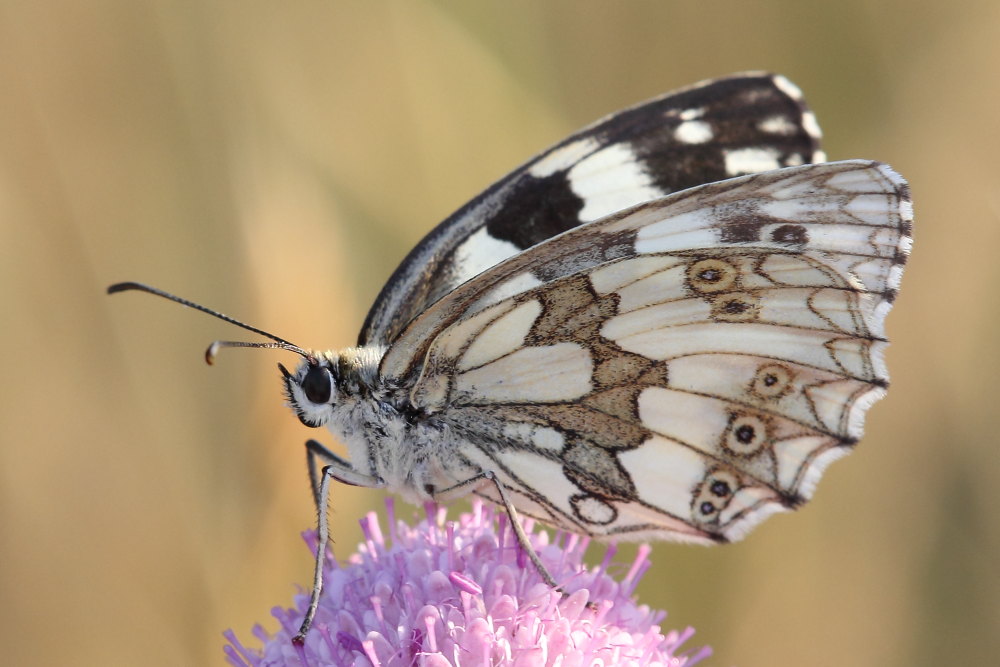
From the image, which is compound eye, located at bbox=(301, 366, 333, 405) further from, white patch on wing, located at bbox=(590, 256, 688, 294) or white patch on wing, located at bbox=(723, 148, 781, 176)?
white patch on wing, located at bbox=(723, 148, 781, 176)

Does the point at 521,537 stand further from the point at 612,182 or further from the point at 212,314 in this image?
the point at 612,182

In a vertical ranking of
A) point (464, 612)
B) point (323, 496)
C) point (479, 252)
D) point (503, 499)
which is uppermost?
point (479, 252)

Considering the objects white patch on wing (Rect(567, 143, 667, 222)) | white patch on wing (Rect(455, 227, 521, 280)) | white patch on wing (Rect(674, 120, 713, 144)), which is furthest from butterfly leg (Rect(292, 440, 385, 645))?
white patch on wing (Rect(674, 120, 713, 144))

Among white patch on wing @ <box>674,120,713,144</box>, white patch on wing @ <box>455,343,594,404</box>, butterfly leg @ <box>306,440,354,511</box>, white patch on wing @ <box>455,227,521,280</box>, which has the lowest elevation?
butterfly leg @ <box>306,440,354,511</box>

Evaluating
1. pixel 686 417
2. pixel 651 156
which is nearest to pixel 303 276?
pixel 651 156

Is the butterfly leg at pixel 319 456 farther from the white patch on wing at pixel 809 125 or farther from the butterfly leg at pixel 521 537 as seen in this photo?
the white patch on wing at pixel 809 125

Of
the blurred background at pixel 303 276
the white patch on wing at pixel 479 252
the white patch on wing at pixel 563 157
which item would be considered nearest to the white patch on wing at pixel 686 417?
the white patch on wing at pixel 479 252

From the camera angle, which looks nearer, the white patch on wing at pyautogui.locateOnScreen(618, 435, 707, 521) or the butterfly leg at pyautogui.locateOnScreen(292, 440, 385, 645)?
the butterfly leg at pyautogui.locateOnScreen(292, 440, 385, 645)
